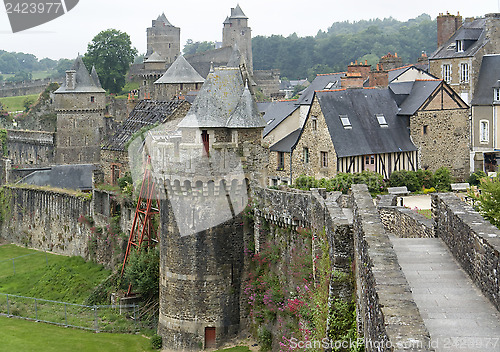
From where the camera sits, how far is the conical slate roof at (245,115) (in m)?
19.2

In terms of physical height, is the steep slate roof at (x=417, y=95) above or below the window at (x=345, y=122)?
above

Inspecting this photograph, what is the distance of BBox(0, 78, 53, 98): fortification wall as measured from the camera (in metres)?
87.6

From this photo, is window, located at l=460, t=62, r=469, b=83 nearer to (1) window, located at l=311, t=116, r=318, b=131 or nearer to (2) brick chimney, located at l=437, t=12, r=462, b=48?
(2) brick chimney, located at l=437, t=12, r=462, b=48

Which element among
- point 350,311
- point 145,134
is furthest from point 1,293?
point 350,311

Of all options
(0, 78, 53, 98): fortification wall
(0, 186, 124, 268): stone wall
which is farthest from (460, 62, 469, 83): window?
(0, 78, 53, 98): fortification wall

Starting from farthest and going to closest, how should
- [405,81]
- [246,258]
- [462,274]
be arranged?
[405,81] < [246,258] < [462,274]

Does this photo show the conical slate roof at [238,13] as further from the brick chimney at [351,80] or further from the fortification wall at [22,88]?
the brick chimney at [351,80]

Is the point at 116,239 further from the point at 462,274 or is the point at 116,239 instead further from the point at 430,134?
the point at 462,274

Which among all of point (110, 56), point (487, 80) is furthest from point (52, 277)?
point (110, 56)

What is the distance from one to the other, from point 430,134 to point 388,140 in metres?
2.33

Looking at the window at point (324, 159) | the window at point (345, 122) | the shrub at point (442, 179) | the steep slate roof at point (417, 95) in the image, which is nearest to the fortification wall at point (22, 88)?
the steep slate roof at point (417, 95)

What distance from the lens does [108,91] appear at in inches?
2859

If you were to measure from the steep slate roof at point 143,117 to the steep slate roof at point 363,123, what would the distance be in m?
5.95

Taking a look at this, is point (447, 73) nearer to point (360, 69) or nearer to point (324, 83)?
point (360, 69)
